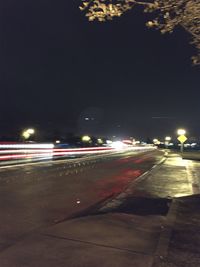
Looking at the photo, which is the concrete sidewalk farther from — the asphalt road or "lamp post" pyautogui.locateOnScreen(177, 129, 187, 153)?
"lamp post" pyautogui.locateOnScreen(177, 129, 187, 153)

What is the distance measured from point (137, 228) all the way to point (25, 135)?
8389 cm

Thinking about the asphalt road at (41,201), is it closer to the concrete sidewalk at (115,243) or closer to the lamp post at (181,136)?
the concrete sidewalk at (115,243)

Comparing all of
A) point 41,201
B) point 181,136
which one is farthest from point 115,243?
point 181,136

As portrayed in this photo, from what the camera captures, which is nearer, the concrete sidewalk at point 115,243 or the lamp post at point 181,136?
the concrete sidewalk at point 115,243

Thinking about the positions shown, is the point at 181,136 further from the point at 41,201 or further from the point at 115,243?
the point at 115,243

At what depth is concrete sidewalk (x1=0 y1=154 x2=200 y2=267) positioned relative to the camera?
245 inches

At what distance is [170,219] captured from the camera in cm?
944

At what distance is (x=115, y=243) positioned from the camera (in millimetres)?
7309

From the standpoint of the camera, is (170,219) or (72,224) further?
(170,219)

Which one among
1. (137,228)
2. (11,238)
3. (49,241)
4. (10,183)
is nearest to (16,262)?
(49,241)

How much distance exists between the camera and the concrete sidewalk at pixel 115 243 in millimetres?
6234

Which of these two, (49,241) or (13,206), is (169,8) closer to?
(49,241)

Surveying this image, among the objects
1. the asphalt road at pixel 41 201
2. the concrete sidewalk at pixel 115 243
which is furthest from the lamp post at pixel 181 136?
the concrete sidewalk at pixel 115 243

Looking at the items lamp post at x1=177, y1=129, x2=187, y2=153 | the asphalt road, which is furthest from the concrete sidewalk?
lamp post at x1=177, y1=129, x2=187, y2=153
